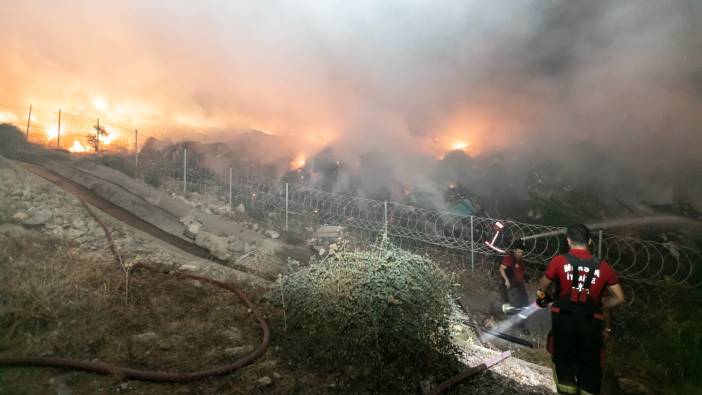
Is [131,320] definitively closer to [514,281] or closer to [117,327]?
[117,327]

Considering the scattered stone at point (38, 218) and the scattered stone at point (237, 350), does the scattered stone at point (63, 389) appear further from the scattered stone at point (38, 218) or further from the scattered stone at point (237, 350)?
the scattered stone at point (38, 218)

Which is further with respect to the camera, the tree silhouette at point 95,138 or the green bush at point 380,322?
the tree silhouette at point 95,138

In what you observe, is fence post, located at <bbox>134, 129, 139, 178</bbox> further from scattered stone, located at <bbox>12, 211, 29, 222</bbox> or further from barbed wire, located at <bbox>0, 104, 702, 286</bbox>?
scattered stone, located at <bbox>12, 211, 29, 222</bbox>

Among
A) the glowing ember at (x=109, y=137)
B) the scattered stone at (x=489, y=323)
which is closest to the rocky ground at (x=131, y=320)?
the scattered stone at (x=489, y=323)

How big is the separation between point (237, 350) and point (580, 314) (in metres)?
3.86

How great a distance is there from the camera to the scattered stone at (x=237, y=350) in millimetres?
4074

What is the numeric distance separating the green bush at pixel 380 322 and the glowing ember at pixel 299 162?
12022mm

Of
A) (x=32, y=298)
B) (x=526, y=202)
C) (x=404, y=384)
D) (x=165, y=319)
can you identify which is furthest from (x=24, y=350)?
(x=526, y=202)

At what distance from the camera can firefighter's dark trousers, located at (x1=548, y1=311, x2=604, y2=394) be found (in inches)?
132

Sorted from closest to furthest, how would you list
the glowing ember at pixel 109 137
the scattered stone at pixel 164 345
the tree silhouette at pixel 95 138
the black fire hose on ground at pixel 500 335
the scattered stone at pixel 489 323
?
the scattered stone at pixel 164 345 → the black fire hose on ground at pixel 500 335 → the scattered stone at pixel 489 323 → the tree silhouette at pixel 95 138 → the glowing ember at pixel 109 137

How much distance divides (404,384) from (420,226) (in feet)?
24.7

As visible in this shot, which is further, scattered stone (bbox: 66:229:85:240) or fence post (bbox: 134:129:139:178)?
fence post (bbox: 134:129:139:178)

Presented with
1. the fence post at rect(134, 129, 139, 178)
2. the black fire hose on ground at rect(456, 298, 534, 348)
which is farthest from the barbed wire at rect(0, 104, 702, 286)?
the black fire hose on ground at rect(456, 298, 534, 348)

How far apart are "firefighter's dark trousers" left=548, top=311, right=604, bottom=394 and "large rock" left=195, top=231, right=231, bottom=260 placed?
6.71 m
